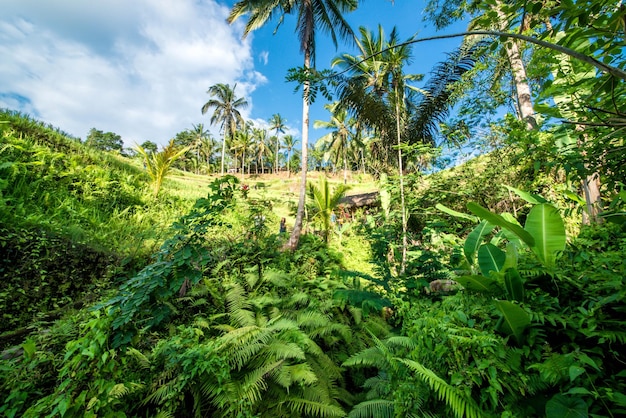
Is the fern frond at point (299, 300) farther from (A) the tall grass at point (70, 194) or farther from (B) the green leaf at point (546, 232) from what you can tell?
(A) the tall grass at point (70, 194)

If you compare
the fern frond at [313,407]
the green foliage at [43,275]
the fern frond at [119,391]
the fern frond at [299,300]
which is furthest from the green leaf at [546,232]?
the green foliage at [43,275]

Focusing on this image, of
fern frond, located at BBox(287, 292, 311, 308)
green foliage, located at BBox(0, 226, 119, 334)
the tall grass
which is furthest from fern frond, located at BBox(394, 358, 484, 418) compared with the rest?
the tall grass

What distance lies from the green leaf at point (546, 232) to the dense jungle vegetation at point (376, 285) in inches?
0.5

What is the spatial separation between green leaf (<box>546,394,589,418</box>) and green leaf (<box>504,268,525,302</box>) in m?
0.60

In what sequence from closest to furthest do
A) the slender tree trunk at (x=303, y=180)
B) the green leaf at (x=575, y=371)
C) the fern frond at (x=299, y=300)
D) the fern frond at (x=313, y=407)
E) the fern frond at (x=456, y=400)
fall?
the green leaf at (x=575, y=371) → the fern frond at (x=456, y=400) → the fern frond at (x=313, y=407) → the fern frond at (x=299, y=300) → the slender tree trunk at (x=303, y=180)

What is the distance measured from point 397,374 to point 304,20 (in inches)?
394

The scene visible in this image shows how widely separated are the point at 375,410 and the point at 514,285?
1.35 m

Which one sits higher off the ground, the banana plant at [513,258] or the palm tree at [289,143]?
the palm tree at [289,143]

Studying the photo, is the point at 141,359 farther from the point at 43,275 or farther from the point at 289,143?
the point at 289,143

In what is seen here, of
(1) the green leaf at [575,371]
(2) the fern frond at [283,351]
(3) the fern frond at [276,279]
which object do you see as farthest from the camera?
(3) the fern frond at [276,279]

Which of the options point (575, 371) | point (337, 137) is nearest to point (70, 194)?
point (575, 371)

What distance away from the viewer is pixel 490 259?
2.12 m

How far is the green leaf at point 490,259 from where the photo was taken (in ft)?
6.81

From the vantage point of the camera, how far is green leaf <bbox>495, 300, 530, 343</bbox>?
1340mm
